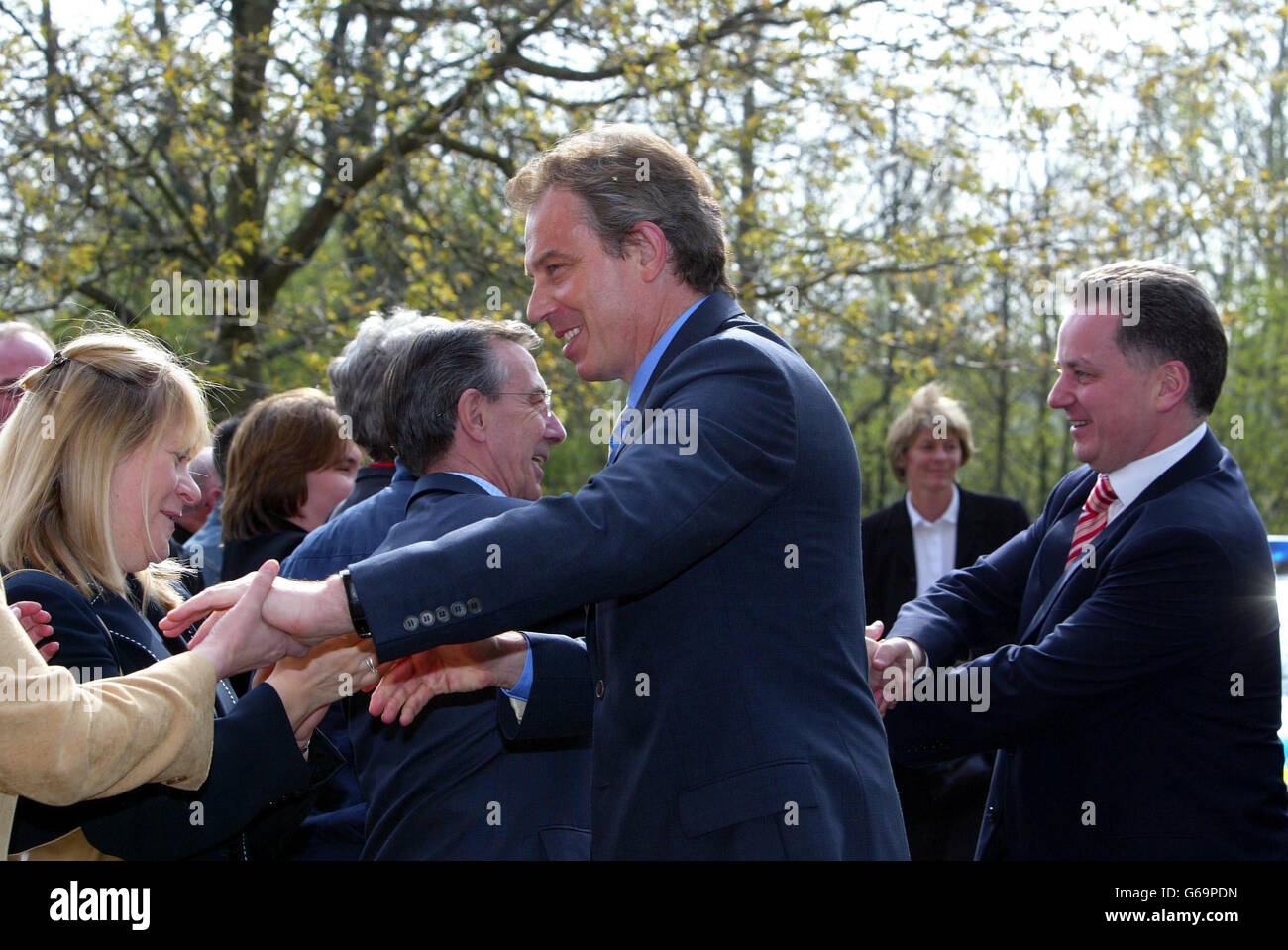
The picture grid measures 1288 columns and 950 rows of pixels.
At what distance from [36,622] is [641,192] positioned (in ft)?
4.31

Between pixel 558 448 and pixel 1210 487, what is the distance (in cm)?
1492

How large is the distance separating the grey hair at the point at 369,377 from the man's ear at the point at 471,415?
0.78 m

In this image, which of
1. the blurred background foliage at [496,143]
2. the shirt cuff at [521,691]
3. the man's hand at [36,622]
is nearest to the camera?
the man's hand at [36,622]

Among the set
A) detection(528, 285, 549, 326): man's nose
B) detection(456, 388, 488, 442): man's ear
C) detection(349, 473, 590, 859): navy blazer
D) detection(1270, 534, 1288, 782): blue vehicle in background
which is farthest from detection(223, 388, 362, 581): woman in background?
detection(1270, 534, 1288, 782): blue vehicle in background

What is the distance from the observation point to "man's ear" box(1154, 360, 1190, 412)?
10.0 feet

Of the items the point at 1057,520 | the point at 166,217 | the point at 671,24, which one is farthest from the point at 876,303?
the point at 1057,520

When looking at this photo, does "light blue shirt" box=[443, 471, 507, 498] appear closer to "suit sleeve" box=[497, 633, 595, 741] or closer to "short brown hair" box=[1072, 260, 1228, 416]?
"suit sleeve" box=[497, 633, 595, 741]

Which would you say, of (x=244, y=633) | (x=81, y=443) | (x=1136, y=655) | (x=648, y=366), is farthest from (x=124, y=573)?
(x=1136, y=655)

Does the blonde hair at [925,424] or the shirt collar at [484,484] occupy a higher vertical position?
the blonde hair at [925,424]

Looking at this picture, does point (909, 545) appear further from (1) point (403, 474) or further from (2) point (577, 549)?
(2) point (577, 549)

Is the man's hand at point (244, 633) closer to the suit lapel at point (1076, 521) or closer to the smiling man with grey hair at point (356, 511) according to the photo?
the smiling man with grey hair at point (356, 511)

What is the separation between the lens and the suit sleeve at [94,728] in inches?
80.0

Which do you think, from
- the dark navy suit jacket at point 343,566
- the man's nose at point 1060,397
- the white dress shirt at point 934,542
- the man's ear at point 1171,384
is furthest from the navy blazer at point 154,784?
the white dress shirt at point 934,542
